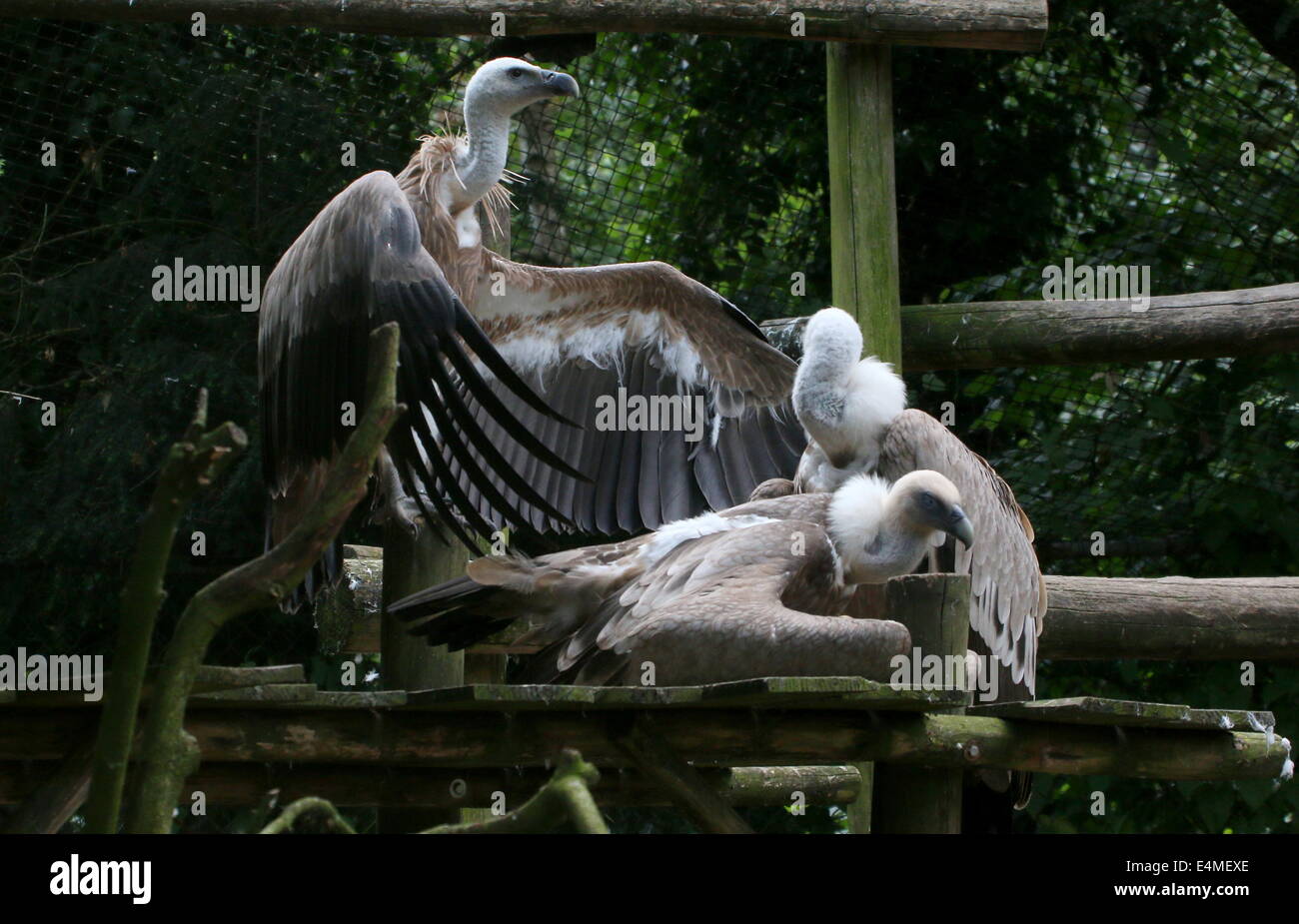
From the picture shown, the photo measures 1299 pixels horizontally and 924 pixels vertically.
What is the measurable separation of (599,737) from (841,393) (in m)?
1.31

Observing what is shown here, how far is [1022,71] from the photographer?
20.0ft

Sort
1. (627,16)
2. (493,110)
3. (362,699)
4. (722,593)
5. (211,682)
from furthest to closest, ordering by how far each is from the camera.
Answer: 1. (493,110)
2. (627,16)
3. (722,593)
4. (362,699)
5. (211,682)

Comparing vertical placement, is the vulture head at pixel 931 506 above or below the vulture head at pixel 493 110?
below

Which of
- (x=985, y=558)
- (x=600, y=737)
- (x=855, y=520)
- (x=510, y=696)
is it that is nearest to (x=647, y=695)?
(x=510, y=696)

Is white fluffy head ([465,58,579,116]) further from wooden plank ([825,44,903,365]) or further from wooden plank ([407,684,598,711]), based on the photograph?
wooden plank ([407,684,598,711])

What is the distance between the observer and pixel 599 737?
9.43 ft

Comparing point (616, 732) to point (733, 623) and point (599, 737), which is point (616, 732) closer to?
point (599, 737)

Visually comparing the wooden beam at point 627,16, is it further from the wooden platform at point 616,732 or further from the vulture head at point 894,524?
the wooden platform at point 616,732

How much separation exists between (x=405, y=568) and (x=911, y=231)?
276 centimetres

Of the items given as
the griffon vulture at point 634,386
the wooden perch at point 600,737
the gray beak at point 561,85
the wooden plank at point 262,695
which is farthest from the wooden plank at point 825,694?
the gray beak at point 561,85

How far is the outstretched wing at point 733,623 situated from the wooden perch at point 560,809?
1.48m

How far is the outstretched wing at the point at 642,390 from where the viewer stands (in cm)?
484

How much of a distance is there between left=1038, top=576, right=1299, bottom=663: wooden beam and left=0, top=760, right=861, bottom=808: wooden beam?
1.09 meters

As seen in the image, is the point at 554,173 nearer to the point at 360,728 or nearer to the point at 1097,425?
the point at 1097,425
